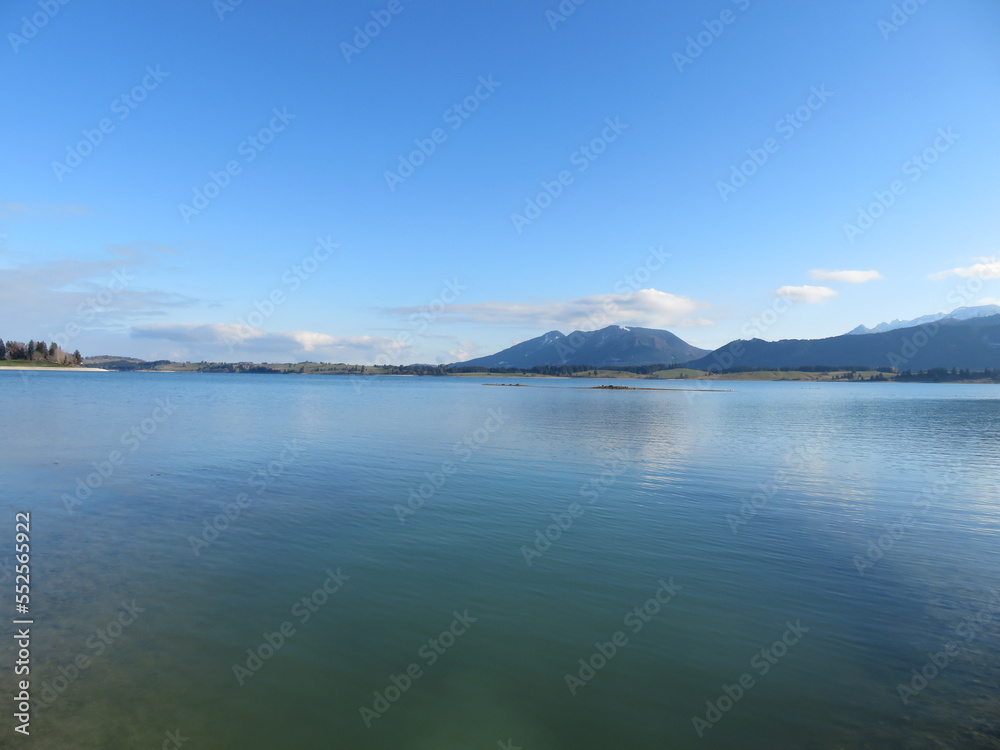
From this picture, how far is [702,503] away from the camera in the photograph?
28125mm

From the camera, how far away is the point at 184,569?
1772 centimetres

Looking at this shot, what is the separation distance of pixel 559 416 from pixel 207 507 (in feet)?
198

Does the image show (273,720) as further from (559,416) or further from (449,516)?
(559,416)

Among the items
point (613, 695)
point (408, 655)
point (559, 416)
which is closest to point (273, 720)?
point (408, 655)

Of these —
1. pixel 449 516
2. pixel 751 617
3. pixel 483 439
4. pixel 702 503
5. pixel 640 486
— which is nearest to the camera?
pixel 751 617

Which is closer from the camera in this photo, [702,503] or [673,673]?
[673,673]

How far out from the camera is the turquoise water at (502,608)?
10.7 m

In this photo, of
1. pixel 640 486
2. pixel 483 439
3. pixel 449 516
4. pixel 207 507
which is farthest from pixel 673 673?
pixel 483 439

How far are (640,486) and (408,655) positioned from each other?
2185 cm

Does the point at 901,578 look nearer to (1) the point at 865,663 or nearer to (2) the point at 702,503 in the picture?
(1) the point at 865,663

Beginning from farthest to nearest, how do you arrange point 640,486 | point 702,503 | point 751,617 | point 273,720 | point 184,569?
point 640,486 → point 702,503 → point 184,569 → point 751,617 → point 273,720

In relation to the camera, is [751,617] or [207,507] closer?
Result: [751,617]

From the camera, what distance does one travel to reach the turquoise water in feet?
35.2

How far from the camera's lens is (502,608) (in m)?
15.5
